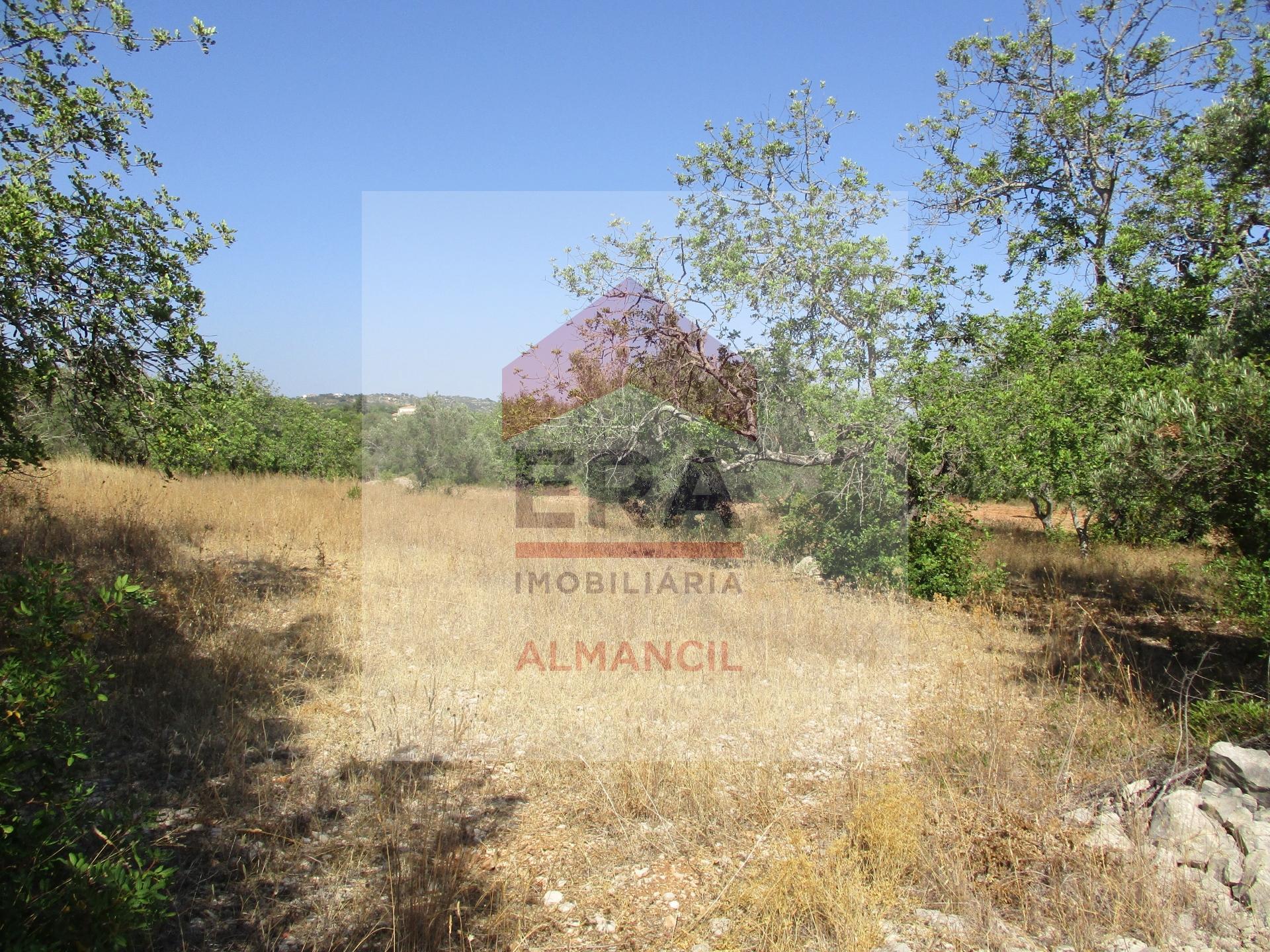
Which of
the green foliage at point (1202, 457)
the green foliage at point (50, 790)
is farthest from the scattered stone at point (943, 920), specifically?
the green foliage at point (1202, 457)

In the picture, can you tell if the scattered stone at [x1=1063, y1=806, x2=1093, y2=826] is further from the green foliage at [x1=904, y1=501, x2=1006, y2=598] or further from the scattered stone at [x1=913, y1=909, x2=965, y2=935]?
the green foliage at [x1=904, y1=501, x2=1006, y2=598]

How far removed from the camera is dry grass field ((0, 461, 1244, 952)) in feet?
9.57

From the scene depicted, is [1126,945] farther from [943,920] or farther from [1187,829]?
[1187,829]

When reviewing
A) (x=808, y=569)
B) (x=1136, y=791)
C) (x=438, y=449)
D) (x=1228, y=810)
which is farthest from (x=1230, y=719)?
(x=438, y=449)

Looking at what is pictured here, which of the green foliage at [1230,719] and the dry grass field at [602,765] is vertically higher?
the green foliage at [1230,719]

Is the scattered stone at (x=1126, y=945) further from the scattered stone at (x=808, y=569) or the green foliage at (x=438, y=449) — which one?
the green foliage at (x=438, y=449)

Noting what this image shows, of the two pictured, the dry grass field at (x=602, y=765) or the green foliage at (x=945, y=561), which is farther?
the green foliage at (x=945, y=561)

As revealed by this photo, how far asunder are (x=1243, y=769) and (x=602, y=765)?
332cm

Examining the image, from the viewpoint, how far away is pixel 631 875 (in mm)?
3295

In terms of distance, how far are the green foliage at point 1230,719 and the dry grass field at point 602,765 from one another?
34cm

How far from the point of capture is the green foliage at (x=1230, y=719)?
4066 millimetres

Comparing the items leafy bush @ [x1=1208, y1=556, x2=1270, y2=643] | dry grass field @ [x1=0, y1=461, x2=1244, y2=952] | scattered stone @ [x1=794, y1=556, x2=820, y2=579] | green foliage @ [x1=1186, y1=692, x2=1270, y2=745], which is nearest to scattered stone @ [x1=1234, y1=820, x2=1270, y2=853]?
dry grass field @ [x1=0, y1=461, x2=1244, y2=952]

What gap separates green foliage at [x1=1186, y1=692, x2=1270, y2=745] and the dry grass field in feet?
1.10

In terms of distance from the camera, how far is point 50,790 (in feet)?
6.82
